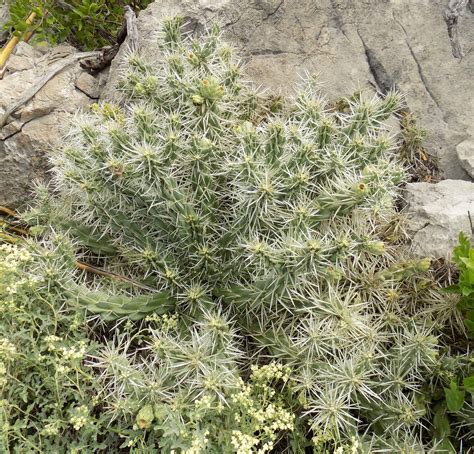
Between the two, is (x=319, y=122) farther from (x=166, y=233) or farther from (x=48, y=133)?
(x=48, y=133)

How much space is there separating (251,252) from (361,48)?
215 centimetres

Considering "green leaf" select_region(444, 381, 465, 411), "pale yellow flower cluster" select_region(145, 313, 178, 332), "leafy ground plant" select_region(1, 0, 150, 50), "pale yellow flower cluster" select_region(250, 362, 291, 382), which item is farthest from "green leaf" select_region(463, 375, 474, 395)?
"leafy ground plant" select_region(1, 0, 150, 50)

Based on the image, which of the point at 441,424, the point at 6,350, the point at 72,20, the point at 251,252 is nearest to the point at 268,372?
the point at 251,252

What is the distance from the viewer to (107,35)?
4699mm

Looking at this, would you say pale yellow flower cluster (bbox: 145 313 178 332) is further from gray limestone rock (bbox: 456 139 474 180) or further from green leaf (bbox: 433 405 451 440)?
gray limestone rock (bbox: 456 139 474 180)

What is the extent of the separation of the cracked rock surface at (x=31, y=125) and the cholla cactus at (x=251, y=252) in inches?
27.3

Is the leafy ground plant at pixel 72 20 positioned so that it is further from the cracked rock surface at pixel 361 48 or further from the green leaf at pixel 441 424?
the green leaf at pixel 441 424

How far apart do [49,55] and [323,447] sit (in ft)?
12.0

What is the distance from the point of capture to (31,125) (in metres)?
3.75

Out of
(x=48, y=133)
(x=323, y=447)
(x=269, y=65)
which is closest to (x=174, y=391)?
(x=323, y=447)

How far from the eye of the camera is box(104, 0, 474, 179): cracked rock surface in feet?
12.1

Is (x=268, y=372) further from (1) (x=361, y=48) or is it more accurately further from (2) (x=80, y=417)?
(1) (x=361, y=48)

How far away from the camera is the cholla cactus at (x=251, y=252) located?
97.5 inches

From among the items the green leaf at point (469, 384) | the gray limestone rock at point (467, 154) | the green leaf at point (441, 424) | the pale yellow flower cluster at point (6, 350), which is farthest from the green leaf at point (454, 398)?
the pale yellow flower cluster at point (6, 350)
